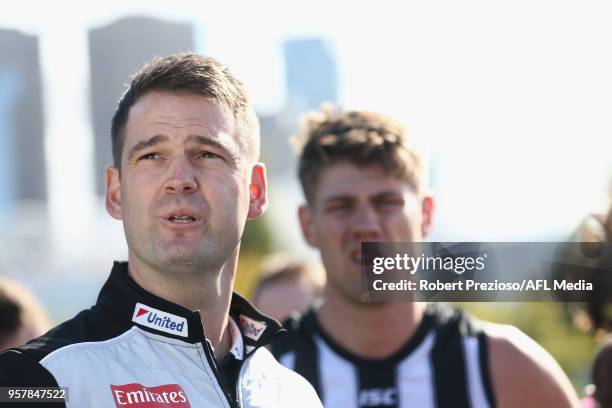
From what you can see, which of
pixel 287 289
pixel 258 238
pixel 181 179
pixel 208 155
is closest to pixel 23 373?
pixel 181 179

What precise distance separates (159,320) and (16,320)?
6.34 ft

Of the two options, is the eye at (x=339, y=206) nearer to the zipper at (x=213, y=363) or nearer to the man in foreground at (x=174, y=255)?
the man in foreground at (x=174, y=255)

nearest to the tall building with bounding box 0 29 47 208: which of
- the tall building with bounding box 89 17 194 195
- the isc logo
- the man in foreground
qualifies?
the tall building with bounding box 89 17 194 195

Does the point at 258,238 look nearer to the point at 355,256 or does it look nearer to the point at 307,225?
the point at 307,225

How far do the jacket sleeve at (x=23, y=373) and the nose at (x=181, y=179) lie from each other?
1.86ft

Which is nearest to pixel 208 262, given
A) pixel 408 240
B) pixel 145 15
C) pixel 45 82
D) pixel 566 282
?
pixel 408 240

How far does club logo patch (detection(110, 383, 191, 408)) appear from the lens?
2.30 metres

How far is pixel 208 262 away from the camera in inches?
101

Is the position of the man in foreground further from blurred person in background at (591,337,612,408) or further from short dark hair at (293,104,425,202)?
short dark hair at (293,104,425,202)

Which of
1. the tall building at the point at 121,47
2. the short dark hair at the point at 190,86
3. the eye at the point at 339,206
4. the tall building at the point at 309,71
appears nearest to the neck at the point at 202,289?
the short dark hair at the point at 190,86

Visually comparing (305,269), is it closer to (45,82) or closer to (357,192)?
(357,192)

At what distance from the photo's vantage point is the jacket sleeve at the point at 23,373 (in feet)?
7.07

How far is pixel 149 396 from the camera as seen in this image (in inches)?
92.1

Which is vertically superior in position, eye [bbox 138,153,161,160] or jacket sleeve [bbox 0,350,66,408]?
eye [bbox 138,153,161,160]
